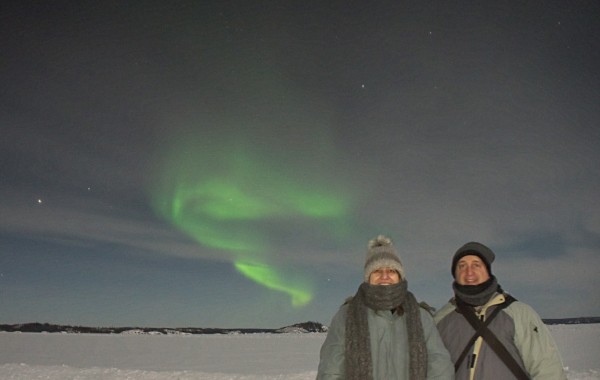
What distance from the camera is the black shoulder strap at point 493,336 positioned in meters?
3.85

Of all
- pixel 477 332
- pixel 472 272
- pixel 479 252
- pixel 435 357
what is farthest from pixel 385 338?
pixel 479 252

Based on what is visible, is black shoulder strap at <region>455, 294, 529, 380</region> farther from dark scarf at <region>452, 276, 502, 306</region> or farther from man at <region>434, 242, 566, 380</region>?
dark scarf at <region>452, 276, 502, 306</region>

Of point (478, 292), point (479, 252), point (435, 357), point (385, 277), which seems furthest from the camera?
point (479, 252)

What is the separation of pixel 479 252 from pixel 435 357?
104 centimetres

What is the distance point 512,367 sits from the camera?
3850mm

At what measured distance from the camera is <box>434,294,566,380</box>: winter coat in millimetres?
3820

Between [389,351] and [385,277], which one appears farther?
[385,277]

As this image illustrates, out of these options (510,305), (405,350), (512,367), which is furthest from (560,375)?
(405,350)

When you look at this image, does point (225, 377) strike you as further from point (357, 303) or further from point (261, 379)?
point (357, 303)

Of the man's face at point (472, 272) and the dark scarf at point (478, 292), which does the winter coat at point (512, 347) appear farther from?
the man's face at point (472, 272)

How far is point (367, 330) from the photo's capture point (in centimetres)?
368

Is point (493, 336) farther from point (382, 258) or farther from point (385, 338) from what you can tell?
point (382, 258)

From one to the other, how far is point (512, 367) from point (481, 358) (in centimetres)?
23

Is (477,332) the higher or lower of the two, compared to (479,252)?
lower
